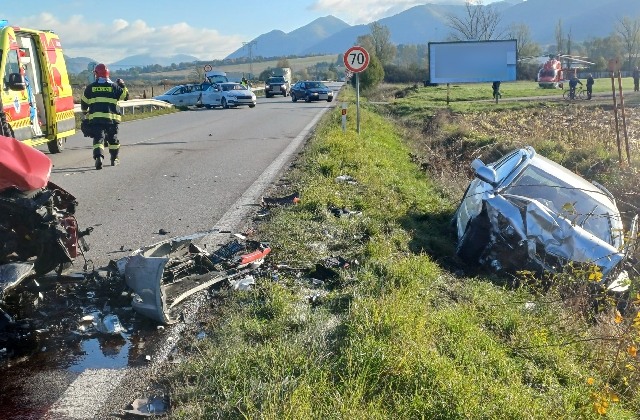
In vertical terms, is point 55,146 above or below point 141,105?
below

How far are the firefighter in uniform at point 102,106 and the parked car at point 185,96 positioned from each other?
2704 cm

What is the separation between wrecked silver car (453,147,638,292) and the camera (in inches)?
259

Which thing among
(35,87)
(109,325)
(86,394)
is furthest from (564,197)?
(35,87)

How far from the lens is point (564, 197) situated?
300 inches

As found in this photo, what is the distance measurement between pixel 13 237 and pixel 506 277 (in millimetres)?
4734

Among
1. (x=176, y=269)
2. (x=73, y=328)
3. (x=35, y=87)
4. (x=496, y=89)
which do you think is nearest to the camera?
(x=73, y=328)

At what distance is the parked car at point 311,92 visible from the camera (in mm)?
42719

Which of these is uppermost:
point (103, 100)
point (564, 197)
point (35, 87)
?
point (35, 87)

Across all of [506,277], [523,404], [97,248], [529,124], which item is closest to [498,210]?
[506,277]

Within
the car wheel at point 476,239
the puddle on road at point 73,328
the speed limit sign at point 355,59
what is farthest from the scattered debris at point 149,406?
the speed limit sign at point 355,59

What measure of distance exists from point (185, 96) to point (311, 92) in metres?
8.06

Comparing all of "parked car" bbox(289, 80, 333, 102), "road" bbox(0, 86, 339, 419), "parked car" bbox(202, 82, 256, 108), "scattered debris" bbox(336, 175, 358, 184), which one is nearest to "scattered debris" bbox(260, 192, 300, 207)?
"road" bbox(0, 86, 339, 419)

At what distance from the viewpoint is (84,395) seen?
3.67 meters

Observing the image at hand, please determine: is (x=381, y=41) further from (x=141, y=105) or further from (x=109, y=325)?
(x=109, y=325)
